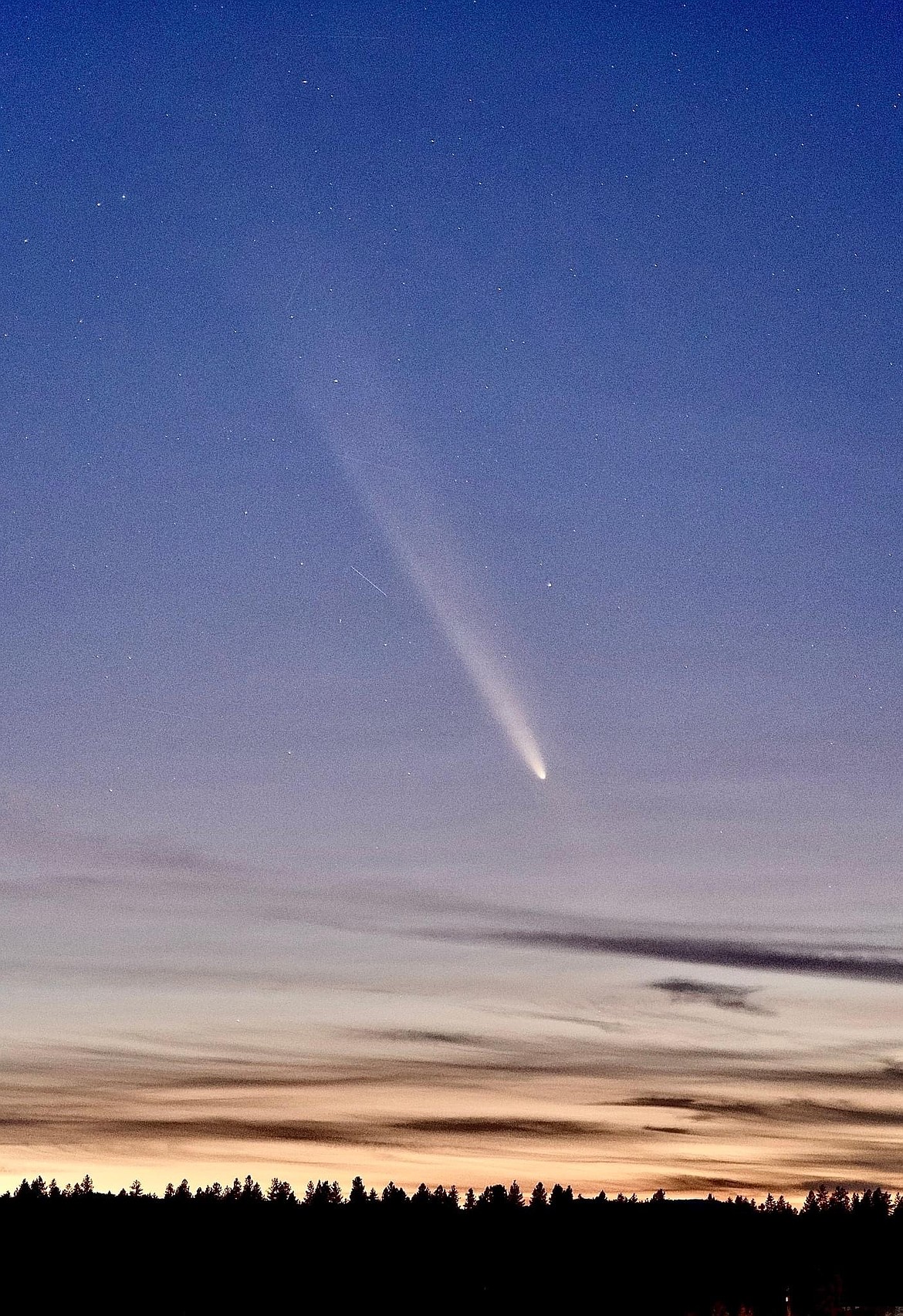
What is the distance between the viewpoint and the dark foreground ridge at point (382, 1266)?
161 metres

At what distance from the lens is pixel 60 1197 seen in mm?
196000

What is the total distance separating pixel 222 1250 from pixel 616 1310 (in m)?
42.6

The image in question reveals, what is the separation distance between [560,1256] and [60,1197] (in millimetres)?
61768

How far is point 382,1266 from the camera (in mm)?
169625

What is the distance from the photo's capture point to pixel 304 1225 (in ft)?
610

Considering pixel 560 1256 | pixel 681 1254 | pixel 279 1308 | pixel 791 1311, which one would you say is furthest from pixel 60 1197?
pixel 791 1311

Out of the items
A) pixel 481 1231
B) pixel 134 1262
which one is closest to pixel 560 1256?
pixel 481 1231

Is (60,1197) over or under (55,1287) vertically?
over

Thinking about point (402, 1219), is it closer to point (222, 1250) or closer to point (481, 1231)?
point (481, 1231)

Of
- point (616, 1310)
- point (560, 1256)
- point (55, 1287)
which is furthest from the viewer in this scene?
point (560, 1256)

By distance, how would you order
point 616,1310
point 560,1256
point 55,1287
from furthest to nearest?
point 560,1256 < point 616,1310 < point 55,1287

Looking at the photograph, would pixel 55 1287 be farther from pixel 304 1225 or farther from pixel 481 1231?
pixel 481 1231

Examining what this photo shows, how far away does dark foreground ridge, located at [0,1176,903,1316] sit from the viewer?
161m

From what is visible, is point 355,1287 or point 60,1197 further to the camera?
point 60,1197
